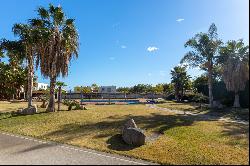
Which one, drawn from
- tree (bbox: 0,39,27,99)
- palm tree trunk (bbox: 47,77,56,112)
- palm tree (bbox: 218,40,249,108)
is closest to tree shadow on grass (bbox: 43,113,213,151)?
palm tree trunk (bbox: 47,77,56,112)

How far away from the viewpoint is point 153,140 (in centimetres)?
1955

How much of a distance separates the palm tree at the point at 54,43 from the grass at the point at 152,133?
5944mm

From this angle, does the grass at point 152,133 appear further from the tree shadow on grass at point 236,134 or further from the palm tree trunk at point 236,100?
the palm tree trunk at point 236,100

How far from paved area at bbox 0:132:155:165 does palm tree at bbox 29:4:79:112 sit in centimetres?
1474

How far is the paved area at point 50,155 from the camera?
49.2ft

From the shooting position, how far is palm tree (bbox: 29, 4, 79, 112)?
3422 cm

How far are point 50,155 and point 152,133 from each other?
7545mm

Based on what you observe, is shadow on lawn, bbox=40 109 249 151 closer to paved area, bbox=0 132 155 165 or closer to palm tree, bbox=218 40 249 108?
paved area, bbox=0 132 155 165

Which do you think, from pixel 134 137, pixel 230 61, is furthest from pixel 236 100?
pixel 134 137

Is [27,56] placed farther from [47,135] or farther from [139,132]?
[139,132]

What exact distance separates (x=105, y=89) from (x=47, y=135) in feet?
401

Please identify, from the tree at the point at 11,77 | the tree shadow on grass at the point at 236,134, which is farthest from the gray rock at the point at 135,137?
the tree at the point at 11,77

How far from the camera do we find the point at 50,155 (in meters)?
16.3

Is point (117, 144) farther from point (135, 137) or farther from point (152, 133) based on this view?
point (152, 133)
